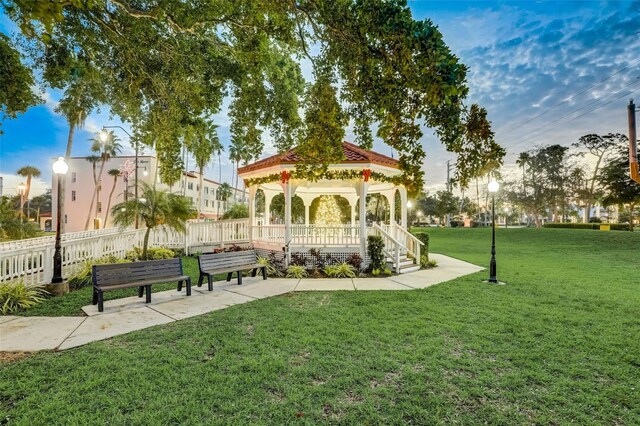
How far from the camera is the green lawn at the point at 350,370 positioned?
2.75 metres

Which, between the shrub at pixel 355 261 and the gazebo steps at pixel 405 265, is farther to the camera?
the gazebo steps at pixel 405 265

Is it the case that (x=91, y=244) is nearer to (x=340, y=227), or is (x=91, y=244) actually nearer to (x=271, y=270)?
(x=271, y=270)

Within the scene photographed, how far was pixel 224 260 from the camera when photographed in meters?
8.62

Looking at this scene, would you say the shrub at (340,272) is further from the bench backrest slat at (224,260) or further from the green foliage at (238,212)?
the green foliage at (238,212)

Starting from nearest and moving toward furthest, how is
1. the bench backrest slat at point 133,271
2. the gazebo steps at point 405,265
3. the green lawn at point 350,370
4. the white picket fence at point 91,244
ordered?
the green lawn at point 350,370
the bench backrest slat at point 133,271
the white picket fence at point 91,244
the gazebo steps at point 405,265

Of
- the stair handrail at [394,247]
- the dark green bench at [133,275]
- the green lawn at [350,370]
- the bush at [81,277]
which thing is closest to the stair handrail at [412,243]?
the stair handrail at [394,247]

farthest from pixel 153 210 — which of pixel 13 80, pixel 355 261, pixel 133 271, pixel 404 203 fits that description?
pixel 404 203

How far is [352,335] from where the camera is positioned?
461 cm

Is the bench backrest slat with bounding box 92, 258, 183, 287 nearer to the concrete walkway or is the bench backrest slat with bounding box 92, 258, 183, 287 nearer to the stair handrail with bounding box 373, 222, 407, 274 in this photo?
the concrete walkway

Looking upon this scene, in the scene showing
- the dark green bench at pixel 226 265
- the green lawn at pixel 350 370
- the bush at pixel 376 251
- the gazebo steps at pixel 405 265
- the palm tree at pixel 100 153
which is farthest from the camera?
the palm tree at pixel 100 153

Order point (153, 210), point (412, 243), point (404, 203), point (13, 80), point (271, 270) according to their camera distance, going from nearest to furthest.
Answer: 1. point (13, 80)
2. point (271, 270)
3. point (153, 210)
4. point (412, 243)
5. point (404, 203)

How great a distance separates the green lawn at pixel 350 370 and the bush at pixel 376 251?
4.14 meters

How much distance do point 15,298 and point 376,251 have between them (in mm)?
9410

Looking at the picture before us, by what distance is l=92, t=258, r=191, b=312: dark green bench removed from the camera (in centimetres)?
600
